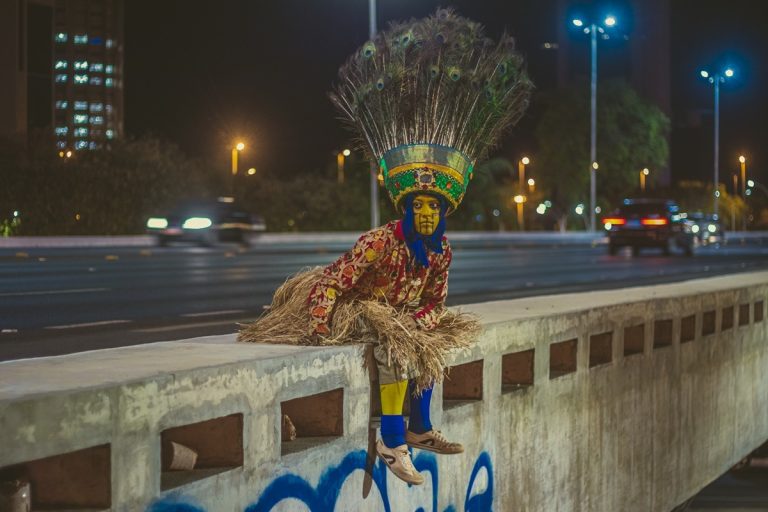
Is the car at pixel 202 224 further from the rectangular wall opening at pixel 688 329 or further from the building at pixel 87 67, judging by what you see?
the building at pixel 87 67

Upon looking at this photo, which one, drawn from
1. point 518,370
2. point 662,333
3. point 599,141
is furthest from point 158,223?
point 599,141

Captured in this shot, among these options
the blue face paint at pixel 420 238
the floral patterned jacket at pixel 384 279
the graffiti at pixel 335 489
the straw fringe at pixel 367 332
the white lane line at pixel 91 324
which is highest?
the blue face paint at pixel 420 238

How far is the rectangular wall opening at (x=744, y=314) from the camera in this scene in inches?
505

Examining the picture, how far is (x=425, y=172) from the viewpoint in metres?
6.26

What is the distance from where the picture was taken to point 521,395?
7887 mm

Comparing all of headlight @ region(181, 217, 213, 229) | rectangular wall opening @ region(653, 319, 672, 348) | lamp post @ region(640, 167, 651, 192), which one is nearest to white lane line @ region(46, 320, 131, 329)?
rectangular wall opening @ region(653, 319, 672, 348)

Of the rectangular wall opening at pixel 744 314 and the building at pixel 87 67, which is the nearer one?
the rectangular wall opening at pixel 744 314

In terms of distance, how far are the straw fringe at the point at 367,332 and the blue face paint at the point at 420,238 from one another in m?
0.26

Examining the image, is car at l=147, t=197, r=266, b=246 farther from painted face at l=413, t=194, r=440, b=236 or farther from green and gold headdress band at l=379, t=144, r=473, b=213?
painted face at l=413, t=194, r=440, b=236

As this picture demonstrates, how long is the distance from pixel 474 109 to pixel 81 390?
9.21 ft

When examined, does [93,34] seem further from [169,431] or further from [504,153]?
[169,431]

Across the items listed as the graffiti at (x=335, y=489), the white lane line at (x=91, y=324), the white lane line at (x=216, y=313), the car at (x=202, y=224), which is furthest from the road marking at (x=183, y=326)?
the car at (x=202, y=224)

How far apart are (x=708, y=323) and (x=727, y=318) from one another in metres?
0.65

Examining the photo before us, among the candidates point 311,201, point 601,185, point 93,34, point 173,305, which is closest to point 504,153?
point 601,185
